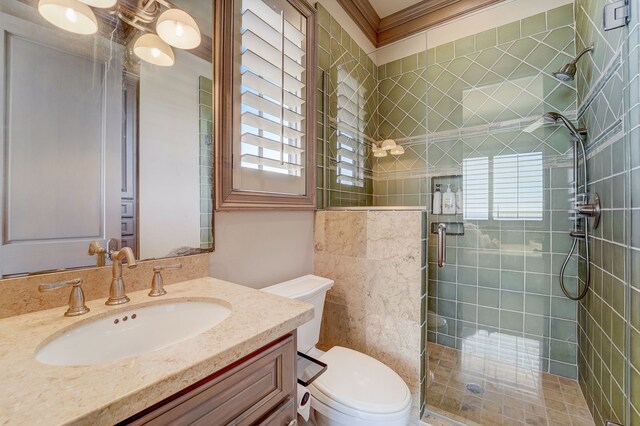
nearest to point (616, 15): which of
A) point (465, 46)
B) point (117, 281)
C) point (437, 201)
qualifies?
point (465, 46)

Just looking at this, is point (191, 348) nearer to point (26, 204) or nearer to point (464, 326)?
point (26, 204)

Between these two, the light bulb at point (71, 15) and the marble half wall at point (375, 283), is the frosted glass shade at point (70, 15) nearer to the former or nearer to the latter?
the light bulb at point (71, 15)

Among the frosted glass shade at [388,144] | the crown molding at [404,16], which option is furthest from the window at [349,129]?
the crown molding at [404,16]

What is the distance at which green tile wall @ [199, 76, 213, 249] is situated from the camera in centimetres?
116

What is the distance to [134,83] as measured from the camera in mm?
958

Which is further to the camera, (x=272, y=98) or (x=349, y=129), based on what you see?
(x=349, y=129)

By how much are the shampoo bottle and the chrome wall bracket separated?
1170 millimetres

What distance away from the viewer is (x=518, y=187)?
1923 mm

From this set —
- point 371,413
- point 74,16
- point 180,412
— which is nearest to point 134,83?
point 74,16

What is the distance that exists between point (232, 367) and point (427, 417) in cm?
143

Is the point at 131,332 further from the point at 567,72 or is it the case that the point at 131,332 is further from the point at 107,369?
the point at 567,72

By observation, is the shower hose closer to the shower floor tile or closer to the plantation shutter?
the shower floor tile

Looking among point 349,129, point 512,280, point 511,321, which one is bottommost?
point 511,321

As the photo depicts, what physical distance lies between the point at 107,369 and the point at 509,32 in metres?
2.88
